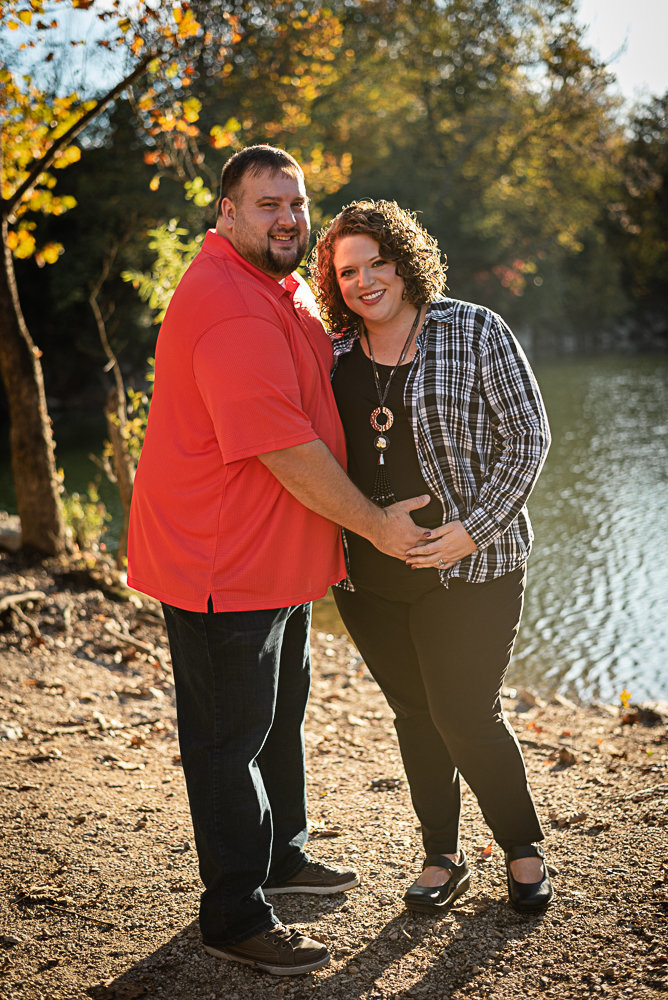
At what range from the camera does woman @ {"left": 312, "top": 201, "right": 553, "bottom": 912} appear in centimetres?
261

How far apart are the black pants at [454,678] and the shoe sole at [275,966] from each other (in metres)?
0.64

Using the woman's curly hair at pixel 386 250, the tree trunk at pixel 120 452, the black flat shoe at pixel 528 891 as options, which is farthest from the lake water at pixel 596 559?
the woman's curly hair at pixel 386 250

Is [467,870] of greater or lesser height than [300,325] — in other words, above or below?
below

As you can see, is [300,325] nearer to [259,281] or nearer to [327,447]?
[259,281]

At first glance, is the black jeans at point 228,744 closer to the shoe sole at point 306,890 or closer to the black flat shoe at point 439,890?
the shoe sole at point 306,890

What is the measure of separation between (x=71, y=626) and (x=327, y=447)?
13.9 feet

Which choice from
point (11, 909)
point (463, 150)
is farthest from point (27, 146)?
point (463, 150)

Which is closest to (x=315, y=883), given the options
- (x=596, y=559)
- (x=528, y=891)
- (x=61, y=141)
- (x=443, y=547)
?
(x=528, y=891)

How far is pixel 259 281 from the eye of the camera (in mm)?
2496

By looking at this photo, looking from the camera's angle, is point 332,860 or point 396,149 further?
point 396,149

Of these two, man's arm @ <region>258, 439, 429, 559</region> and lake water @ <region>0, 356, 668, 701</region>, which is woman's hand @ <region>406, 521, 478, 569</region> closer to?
man's arm @ <region>258, 439, 429, 559</region>

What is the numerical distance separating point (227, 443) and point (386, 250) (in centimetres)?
85

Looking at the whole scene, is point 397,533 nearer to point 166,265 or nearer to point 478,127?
point 166,265

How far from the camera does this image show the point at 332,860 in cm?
326
